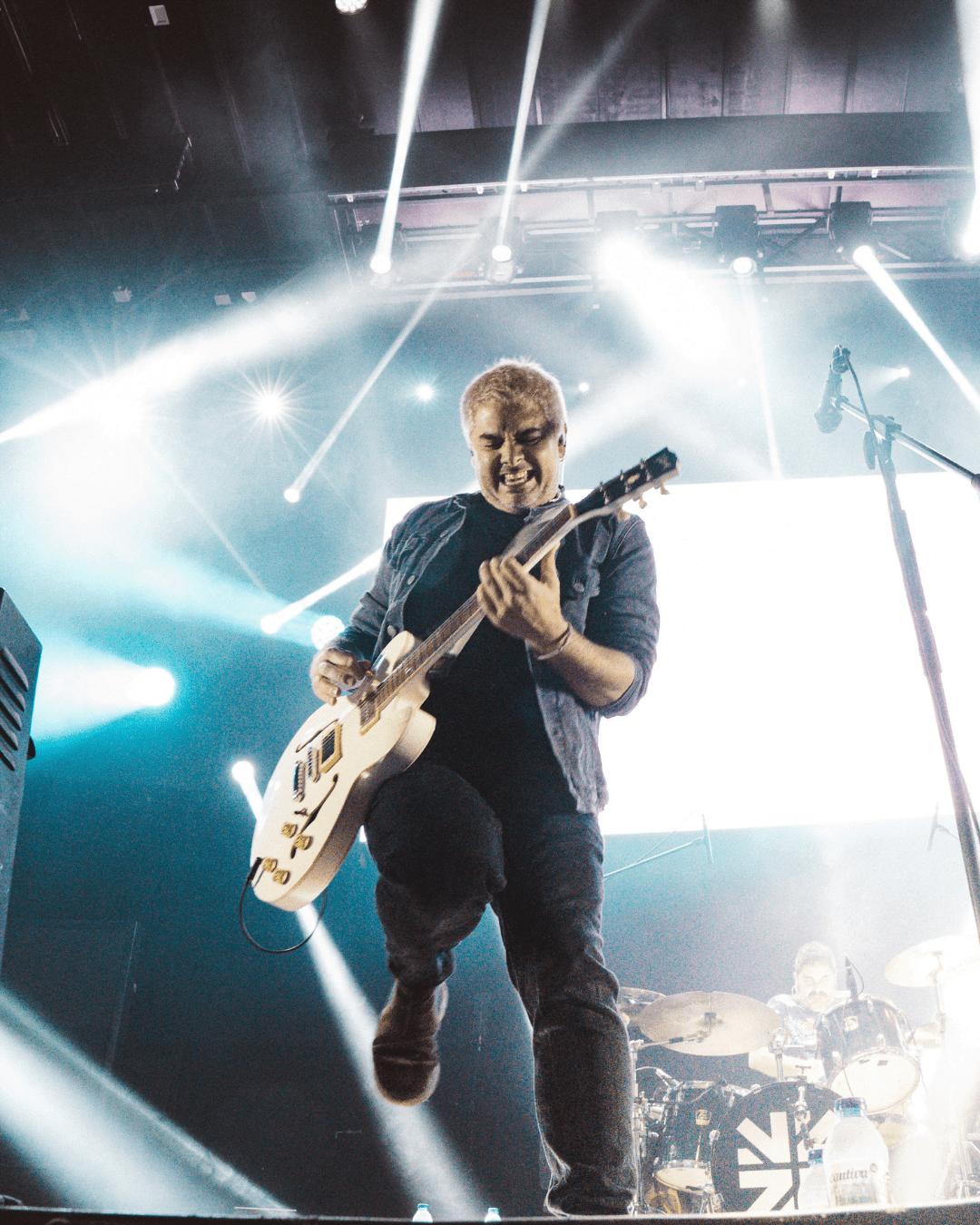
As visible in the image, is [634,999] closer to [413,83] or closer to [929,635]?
[929,635]

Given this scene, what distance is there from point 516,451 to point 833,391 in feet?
7.04

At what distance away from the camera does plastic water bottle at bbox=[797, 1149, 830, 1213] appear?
3.43 meters

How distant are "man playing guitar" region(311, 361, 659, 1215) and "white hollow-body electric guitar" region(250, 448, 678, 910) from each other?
0.06 m

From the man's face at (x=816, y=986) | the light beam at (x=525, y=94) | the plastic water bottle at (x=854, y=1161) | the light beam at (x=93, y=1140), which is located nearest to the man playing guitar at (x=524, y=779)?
the plastic water bottle at (x=854, y=1161)

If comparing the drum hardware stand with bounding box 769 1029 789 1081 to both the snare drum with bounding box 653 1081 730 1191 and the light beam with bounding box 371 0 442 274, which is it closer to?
the snare drum with bounding box 653 1081 730 1191

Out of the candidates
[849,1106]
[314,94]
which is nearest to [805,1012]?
[849,1106]

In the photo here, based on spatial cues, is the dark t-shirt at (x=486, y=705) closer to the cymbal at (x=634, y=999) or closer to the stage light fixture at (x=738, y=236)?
the cymbal at (x=634, y=999)

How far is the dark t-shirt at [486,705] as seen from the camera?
5.86 feet

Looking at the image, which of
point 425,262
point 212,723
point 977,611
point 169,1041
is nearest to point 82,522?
point 212,723

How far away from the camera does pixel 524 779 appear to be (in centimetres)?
179

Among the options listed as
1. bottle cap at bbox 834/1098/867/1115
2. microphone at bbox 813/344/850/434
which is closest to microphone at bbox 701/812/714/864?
bottle cap at bbox 834/1098/867/1115

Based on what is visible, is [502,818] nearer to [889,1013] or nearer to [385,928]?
[385,928]

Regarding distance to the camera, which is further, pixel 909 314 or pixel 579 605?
pixel 909 314

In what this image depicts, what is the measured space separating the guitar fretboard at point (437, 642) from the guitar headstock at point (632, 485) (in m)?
0.07
